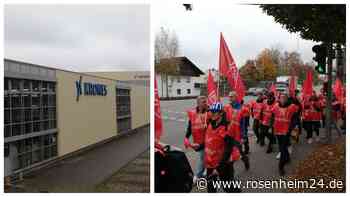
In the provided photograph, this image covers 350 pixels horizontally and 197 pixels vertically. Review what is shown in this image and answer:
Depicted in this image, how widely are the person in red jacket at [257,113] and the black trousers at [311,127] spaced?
569 millimetres

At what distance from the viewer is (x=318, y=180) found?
149 inches

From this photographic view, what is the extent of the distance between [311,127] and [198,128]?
1.77 meters

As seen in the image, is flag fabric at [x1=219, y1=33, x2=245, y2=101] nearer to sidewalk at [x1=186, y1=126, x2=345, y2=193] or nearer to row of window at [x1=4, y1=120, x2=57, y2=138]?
sidewalk at [x1=186, y1=126, x2=345, y2=193]

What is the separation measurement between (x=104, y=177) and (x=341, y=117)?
2.80 m

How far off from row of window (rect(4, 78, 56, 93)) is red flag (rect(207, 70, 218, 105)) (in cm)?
223

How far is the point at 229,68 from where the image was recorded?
12.5 ft

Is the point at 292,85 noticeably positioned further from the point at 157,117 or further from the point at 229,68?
the point at 157,117

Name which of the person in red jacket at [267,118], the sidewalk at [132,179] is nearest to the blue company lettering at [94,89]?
the sidewalk at [132,179]

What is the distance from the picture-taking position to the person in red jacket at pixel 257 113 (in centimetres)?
466

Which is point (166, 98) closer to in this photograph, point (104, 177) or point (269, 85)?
point (269, 85)

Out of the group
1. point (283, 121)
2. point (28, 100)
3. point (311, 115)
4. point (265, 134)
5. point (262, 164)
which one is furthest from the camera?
point (28, 100)

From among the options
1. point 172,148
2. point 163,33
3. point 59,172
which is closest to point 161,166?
point 172,148

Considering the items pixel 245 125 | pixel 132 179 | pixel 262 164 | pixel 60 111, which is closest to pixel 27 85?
pixel 60 111

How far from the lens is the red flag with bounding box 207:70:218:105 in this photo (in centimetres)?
386
